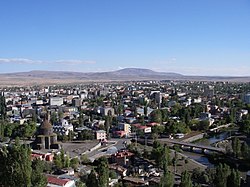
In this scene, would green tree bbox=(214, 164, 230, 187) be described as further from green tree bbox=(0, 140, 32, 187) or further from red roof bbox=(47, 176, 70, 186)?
green tree bbox=(0, 140, 32, 187)

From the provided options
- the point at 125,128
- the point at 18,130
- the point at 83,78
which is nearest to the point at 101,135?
the point at 125,128

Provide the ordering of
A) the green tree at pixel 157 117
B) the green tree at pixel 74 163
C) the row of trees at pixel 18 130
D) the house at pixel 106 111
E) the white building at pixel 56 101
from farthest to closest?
the white building at pixel 56 101 → the house at pixel 106 111 → the green tree at pixel 157 117 → the row of trees at pixel 18 130 → the green tree at pixel 74 163

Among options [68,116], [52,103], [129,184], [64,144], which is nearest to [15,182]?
[129,184]

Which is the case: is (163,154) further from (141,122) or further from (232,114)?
(232,114)

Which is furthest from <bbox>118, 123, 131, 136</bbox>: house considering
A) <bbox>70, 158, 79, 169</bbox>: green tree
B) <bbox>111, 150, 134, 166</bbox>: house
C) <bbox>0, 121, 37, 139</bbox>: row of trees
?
<bbox>70, 158, 79, 169</bbox>: green tree

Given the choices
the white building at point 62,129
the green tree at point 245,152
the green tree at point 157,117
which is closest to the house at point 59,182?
the green tree at point 245,152

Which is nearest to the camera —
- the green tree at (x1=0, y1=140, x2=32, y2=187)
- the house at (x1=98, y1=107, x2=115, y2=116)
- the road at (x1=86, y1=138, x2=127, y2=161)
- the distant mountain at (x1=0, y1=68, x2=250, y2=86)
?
the green tree at (x1=0, y1=140, x2=32, y2=187)

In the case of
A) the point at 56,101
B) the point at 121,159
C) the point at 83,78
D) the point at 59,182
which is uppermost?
the point at 83,78

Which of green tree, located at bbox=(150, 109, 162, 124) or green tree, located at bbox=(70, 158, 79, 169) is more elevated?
green tree, located at bbox=(150, 109, 162, 124)

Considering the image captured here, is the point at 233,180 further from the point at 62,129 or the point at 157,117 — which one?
the point at 157,117

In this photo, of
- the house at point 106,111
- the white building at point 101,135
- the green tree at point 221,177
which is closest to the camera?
the green tree at point 221,177

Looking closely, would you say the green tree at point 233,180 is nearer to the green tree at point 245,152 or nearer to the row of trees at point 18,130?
the green tree at point 245,152
